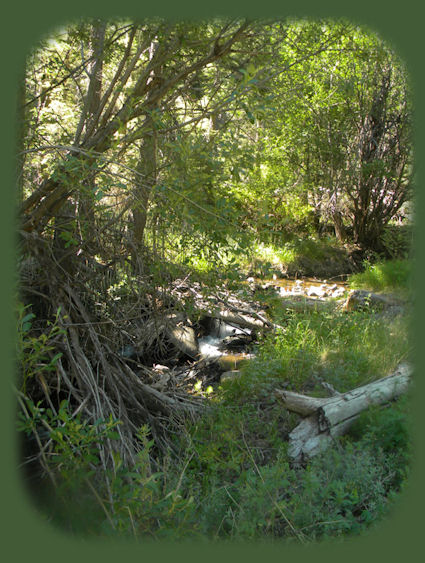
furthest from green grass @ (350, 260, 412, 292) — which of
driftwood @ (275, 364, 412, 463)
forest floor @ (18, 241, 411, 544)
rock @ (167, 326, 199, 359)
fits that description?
driftwood @ (275, 364, 412, 463)

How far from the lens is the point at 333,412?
Result: 11.5 feet

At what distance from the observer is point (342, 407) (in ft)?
11.6

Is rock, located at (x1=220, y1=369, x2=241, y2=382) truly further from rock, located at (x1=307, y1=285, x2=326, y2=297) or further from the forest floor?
rock, located at (x1=307, y1=285, x2=326, y2=297)

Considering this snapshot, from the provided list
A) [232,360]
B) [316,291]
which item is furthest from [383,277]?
[232,360]

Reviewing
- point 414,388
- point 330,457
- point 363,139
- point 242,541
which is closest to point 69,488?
point 242,541

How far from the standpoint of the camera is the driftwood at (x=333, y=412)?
3467mm

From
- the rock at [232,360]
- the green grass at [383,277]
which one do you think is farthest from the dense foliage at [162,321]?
the green grass at [383,277]

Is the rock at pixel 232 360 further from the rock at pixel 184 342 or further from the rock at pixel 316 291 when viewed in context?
the rock at pixel 316 291

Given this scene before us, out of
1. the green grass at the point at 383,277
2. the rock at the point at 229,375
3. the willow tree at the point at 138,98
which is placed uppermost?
the willow tree at the point at 138,98

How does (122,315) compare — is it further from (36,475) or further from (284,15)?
(284,15)

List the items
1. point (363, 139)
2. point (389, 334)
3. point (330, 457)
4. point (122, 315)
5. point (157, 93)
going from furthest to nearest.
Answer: point (363, 139), point (389, 334), point (122, 315), point (157, 93), point (330, 457)

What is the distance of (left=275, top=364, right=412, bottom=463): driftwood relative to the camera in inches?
136

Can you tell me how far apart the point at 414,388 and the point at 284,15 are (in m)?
2.70

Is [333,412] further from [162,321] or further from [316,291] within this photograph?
[316,291]
